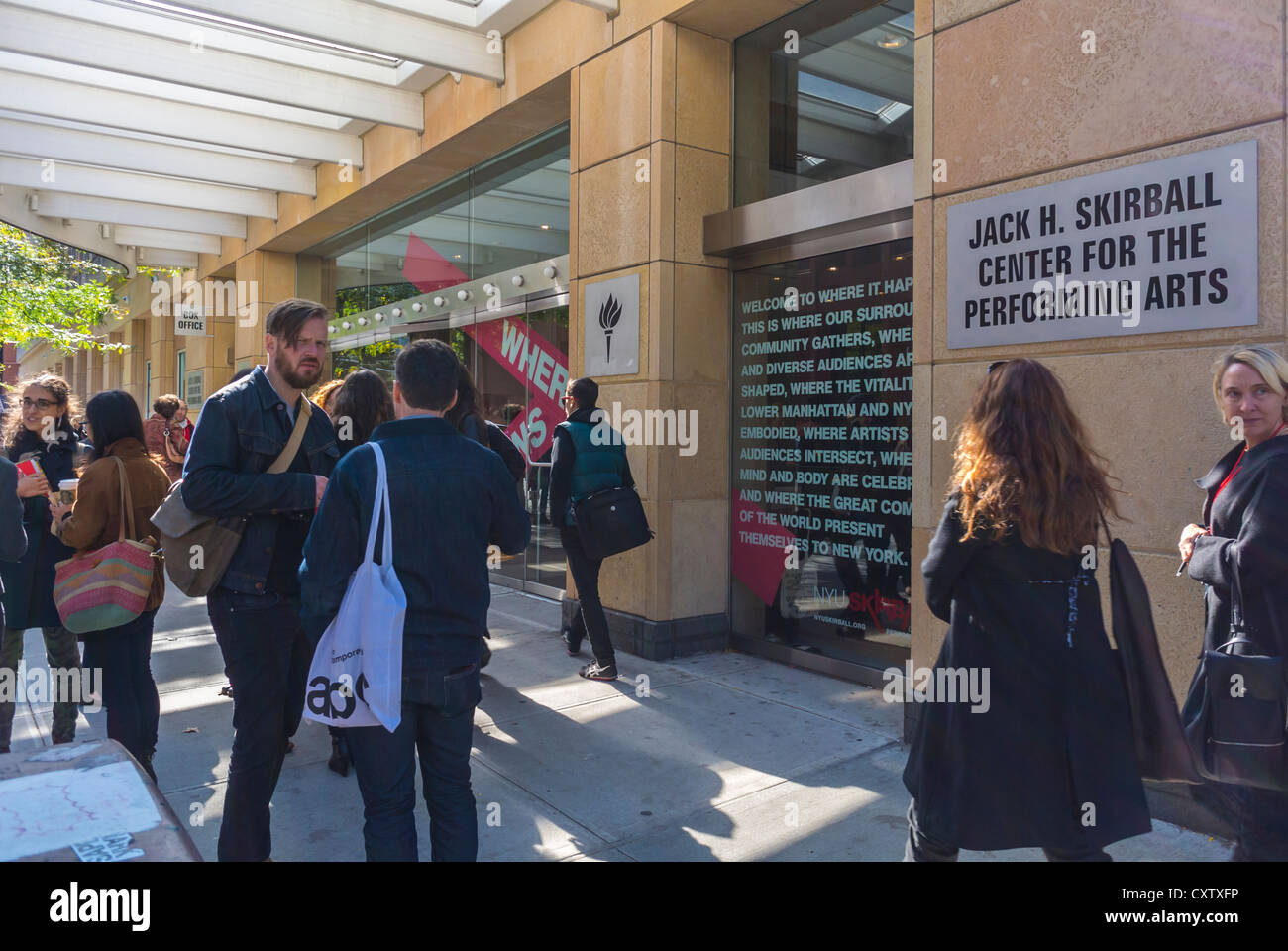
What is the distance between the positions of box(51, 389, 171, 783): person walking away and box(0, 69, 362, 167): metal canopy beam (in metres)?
6.70

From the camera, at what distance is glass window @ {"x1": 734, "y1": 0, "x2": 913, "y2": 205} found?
5520 millimetres

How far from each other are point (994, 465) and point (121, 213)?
44.2 ft

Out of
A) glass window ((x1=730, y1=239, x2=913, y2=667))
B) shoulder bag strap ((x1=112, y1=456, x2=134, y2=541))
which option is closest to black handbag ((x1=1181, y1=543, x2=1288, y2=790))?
glass window ((x1=730, y1=239, x2=913, y2=667))

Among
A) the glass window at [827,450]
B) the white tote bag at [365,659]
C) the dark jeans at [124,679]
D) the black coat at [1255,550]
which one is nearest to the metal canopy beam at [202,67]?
the glass window at [827,450]

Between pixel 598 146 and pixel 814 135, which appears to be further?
pixel 598 146

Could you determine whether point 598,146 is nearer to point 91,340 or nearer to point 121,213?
point 121,213

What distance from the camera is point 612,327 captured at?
668 centimetres

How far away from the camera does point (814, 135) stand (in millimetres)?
6105

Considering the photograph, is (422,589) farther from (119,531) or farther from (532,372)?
(532,372)

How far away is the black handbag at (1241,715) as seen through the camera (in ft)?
8.11

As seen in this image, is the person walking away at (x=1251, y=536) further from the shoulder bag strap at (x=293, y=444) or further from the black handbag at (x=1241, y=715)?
the shoulder bag strap at (x=293, y=444)

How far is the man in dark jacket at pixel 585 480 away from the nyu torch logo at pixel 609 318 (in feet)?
2.78
